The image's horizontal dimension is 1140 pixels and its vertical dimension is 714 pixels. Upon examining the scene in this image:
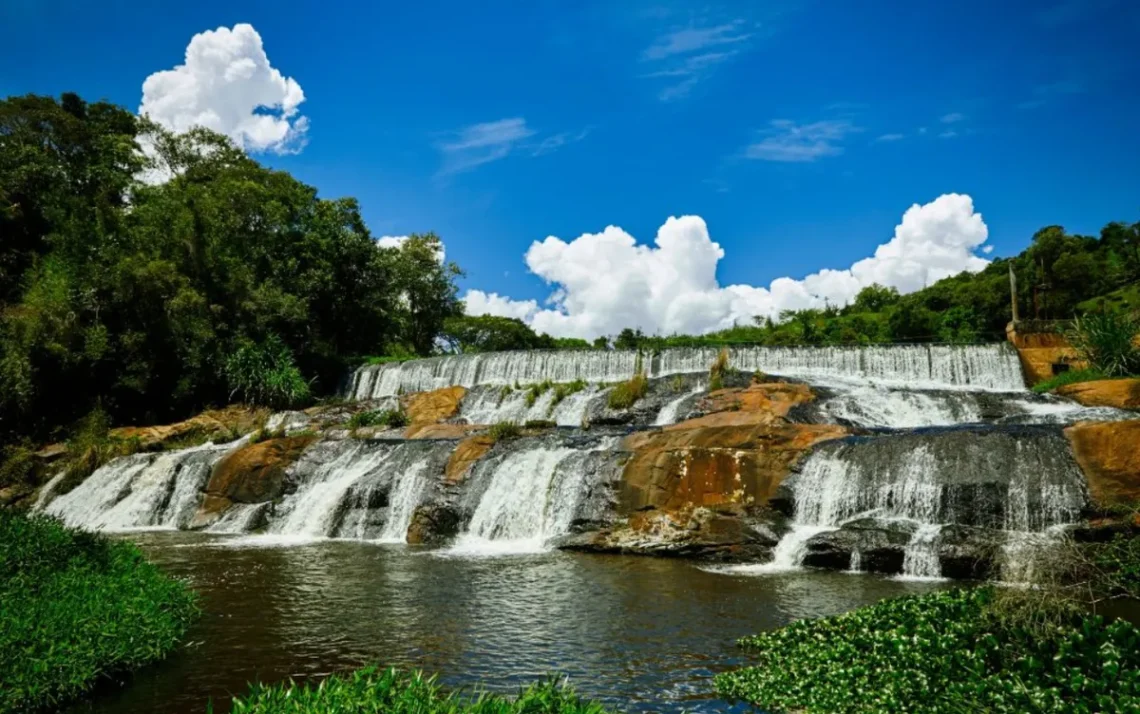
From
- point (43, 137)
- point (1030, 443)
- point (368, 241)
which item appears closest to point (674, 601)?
point (1030, 443)

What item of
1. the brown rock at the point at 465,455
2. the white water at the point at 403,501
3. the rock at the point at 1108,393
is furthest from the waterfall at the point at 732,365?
the white water at the point at 403,501

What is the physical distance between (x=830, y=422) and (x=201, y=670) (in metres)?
18.7

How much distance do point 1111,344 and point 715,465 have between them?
55.4 feet

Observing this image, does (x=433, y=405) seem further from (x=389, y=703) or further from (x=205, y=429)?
(x=389, y=703)

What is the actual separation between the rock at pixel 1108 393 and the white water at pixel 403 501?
2023cm

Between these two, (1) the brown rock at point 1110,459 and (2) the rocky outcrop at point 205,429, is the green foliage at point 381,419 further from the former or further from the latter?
(1) the brown rock at point 1110,459

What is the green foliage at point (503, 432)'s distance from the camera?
2191 cm

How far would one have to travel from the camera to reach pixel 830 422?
2189cm

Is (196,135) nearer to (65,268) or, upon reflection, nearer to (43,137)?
(43,137)

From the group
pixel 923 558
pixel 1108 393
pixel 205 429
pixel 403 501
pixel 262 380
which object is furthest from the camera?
pixel 262 380

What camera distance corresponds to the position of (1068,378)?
25938 millimetres

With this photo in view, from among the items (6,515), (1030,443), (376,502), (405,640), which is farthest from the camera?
(376,502)

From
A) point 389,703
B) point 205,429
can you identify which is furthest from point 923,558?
point 205,429

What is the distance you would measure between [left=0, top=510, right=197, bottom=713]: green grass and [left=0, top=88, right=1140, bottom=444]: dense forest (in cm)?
2667
